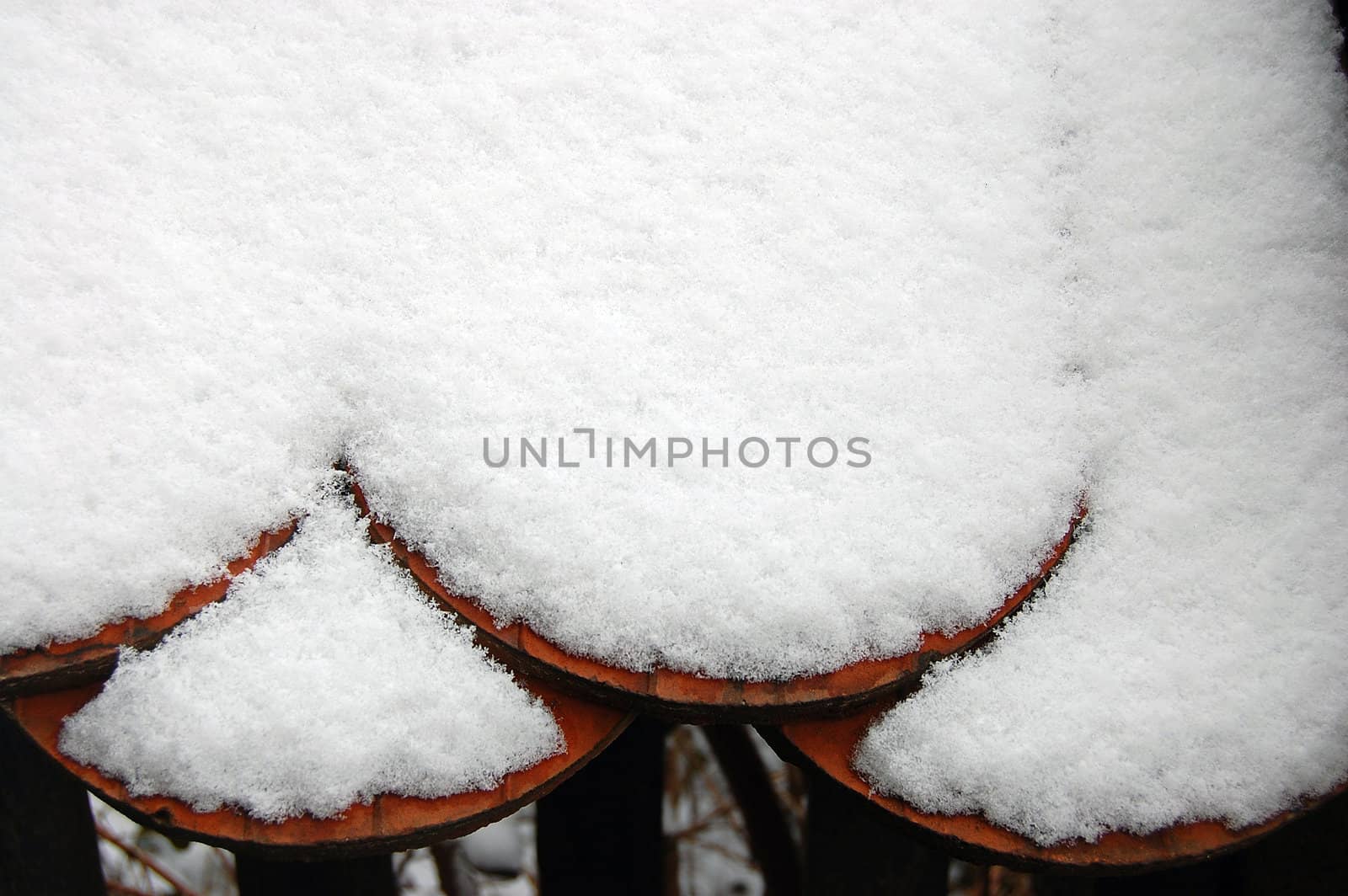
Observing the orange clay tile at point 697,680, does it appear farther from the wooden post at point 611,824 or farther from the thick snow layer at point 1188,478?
the wooden post at point 611,824

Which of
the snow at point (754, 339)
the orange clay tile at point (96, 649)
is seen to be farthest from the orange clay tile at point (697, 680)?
the orange clay tile at point (96, 649)

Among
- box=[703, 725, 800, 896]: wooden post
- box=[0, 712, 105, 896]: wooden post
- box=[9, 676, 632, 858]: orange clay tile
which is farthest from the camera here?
box=[703, 725, 800, 896]: wooden post

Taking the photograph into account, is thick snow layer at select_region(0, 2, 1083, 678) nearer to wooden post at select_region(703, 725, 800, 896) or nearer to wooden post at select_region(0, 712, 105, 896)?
wooden post at select_region(0, 712, 105, 896)

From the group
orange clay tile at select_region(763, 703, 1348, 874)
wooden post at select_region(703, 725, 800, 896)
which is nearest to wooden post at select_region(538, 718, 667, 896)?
wooden post at select_region(703, 725, 800, 896)

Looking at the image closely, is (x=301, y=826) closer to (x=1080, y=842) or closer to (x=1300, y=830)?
(x=1080, y=842)

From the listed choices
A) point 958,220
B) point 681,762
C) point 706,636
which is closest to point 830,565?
point 706,636
